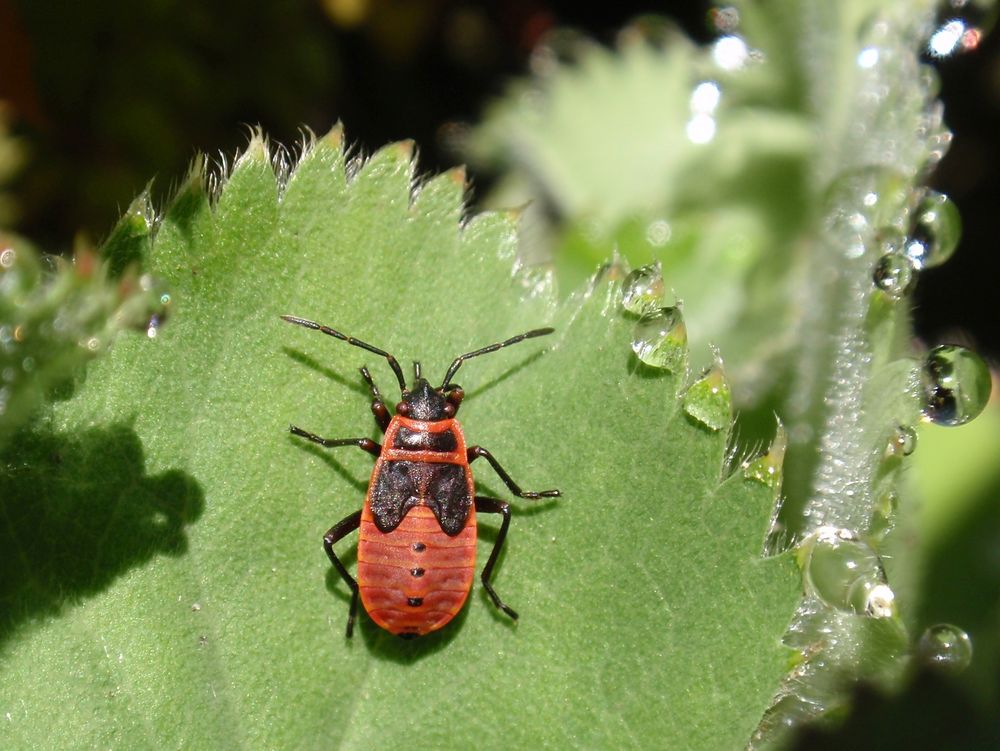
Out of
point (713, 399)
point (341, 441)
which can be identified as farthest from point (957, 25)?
point (341, 441)

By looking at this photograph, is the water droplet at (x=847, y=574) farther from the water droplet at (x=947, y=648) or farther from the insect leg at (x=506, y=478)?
the insect leg at (x=506, y=478)

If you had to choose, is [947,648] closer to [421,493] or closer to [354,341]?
[421,493]

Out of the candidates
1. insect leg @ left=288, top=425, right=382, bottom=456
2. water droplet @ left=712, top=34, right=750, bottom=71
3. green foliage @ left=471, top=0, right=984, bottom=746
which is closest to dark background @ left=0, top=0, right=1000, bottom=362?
green foliage @ left=471, top=0, right=984, bottom=746

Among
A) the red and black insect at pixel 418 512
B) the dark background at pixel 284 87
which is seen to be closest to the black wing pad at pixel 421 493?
the red and black insect at pixel 418 512

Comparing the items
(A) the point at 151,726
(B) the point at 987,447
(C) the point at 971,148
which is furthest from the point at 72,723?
(C) the point at 971,148

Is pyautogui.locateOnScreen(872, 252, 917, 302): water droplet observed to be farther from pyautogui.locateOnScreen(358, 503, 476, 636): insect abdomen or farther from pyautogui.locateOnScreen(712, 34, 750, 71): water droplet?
pyautogui.locateOnScreen(712, 34, 750, 71): water droplet

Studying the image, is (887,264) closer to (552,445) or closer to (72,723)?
(552,445)
